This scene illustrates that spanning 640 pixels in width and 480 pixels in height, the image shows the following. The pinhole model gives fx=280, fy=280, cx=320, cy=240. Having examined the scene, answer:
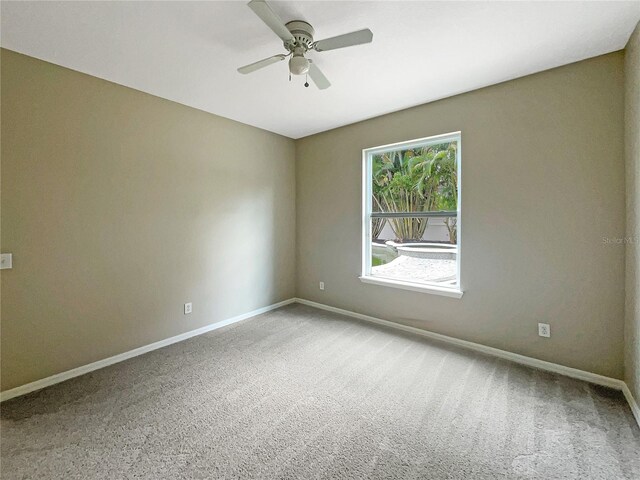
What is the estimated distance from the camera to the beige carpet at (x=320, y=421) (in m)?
1.48

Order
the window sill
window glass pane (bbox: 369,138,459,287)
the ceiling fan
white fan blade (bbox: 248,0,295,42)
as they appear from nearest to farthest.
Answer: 1. white fan blade (bbox: 248,0,295,42)
2. the ceiling fan
3. the window sill
4. window glass pane (bbox: 369,138,459,287)

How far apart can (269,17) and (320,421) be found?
244 cm

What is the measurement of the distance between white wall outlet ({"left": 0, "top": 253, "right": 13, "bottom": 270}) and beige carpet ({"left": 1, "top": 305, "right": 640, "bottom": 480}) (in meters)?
0.98

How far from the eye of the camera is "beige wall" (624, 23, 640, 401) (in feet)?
5.99

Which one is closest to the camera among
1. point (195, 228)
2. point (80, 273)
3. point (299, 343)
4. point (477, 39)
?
point (477, 39)

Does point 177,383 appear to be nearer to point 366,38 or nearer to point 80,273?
point 80,273

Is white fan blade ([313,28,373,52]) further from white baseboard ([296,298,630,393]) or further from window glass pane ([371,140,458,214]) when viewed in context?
white baseboard ([296,298,630,393])

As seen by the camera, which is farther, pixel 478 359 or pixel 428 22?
pixel 478 359

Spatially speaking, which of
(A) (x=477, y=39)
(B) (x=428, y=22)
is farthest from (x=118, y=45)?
(A) (x=477, y=39)

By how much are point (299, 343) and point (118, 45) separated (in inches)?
116

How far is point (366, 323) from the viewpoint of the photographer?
3539 mm

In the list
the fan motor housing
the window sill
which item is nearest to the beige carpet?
the window sill

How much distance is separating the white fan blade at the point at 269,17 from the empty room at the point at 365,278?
17 millimetres

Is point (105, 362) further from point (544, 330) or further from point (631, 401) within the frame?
point (631, 401)
